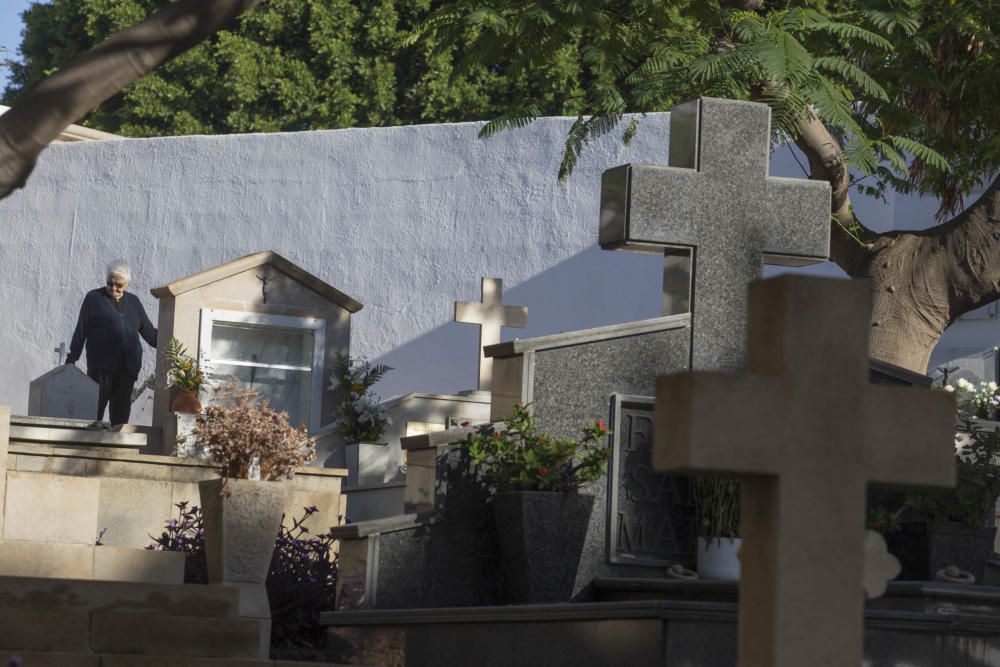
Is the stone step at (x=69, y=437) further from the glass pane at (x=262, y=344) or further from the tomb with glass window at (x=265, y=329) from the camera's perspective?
the glass pane at (x=262, y=344)

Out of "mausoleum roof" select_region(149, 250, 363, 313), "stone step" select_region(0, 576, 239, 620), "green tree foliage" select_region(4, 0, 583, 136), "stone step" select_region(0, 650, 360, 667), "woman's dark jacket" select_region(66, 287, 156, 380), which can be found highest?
"green tree foliage" select_region(4, 0, 583, 136)

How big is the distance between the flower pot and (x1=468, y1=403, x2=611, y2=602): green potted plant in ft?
4.17

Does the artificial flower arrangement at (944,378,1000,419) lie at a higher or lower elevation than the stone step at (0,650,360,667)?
higher

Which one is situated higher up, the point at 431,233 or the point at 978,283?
the point at 431,233

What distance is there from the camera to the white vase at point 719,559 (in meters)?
8.25

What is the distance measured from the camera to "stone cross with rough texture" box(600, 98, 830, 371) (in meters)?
8.57

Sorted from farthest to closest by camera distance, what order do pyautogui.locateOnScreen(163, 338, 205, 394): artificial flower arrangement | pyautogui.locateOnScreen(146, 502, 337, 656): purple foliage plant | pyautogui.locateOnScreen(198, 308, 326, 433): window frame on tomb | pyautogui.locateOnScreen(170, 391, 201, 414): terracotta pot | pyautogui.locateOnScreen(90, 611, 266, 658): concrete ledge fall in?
pyautogui.locateOnScreen(198, 308, 326, 433): window frame on tomb, pyautogui.locateOnScreen(163, 338, 205, 394): artificial flower arrangement, pyautogui.locateOnScreen(170, 391, 201, 414): terracotta pot, pyautogui.locateOnScreen(146, 502, 337, 656): purple foliage plant, pyautogui.locateOnScreen(90, 611, 266, 658): concrete ledge

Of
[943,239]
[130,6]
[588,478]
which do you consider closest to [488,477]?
[588,478]

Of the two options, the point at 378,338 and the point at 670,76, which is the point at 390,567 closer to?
the point at 670,76

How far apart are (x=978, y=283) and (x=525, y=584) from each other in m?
4.94

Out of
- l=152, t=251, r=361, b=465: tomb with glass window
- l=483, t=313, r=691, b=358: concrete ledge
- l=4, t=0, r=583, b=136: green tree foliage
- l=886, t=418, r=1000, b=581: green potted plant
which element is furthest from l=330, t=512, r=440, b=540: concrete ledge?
l=4, t=0, r=583, b=136: green tree foliage

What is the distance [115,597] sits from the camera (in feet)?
25.9

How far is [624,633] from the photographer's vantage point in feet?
22.0

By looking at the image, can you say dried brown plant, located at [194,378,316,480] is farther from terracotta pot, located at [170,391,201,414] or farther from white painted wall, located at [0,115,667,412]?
white painted wall, located at [0,115,667,412]
